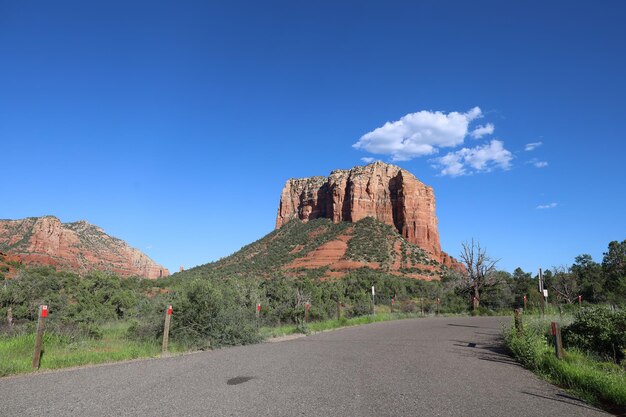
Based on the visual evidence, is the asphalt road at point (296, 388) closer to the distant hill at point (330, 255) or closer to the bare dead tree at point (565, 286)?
the bare dead tree at point (565, 286)

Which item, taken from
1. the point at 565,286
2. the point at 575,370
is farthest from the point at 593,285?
the point at 575,370

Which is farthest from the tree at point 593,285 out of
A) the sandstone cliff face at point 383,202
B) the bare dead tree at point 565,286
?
the sandstone cliff face at point 383,202

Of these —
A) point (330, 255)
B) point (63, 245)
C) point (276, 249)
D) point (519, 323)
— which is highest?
point (276, 249)

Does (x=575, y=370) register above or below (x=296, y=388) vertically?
above

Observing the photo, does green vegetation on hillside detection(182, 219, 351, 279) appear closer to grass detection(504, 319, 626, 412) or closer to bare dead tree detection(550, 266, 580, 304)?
bare dead tree detection(550, 266, 580, 304)

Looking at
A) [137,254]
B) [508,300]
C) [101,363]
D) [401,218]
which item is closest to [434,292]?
[508,300]

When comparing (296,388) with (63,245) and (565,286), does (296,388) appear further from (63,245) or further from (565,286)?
(63,245)

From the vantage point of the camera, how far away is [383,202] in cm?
10638

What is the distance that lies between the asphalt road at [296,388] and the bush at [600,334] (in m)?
2.51

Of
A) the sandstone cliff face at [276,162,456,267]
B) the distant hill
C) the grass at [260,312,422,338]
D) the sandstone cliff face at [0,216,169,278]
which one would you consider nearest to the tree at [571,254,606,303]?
the grass at [260,312,422,338]

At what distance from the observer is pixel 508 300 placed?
4150 centimetres

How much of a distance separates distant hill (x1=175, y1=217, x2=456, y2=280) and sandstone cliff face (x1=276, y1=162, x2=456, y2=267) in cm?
395

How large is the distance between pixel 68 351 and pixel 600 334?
13.7m

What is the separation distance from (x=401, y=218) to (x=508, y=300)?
2459 inches
